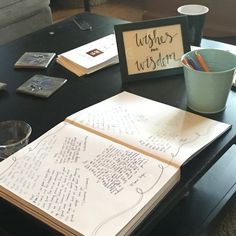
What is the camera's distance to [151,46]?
964 mm

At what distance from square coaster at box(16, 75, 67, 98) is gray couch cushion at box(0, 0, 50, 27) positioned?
1.26 metres

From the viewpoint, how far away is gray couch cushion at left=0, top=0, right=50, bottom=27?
2123 mm

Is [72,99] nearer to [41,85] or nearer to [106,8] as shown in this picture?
[41,85]

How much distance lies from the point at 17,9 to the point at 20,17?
54mm

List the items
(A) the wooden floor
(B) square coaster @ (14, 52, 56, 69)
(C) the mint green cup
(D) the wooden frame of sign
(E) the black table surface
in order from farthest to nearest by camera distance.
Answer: (A) the wooden floor, (B) square coaster @ (14, 52, 56, 69), (D) the wooden frame of sign, (C) the mint green cup, (E) the black table surface

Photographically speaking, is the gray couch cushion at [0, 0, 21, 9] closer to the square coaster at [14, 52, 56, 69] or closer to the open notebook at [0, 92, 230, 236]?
the square coaster at [14, 52, 56, 69]

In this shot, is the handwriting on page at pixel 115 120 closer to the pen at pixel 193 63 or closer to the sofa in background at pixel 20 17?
the pen at pixel 193 63

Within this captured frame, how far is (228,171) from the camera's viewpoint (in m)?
1.14

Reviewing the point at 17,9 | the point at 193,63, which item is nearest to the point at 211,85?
the point at 193,63

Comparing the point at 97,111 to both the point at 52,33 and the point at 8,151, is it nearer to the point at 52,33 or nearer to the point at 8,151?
the point at 8,151

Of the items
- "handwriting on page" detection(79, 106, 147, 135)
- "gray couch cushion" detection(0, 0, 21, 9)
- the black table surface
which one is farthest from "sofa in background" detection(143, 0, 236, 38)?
"handwriting on page" detection(79, 106, 147, 135)

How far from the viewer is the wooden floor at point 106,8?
301 cm

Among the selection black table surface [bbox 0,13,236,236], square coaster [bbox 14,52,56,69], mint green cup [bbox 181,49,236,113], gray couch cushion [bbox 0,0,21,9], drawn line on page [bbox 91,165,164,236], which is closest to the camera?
drawn line on page [bbox 91,165,164,236]

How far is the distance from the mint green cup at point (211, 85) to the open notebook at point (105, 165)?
39mm
